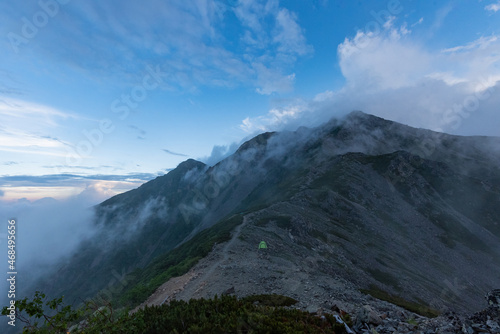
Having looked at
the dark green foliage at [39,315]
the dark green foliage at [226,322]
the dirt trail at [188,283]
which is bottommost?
the dirt trail at [188,283]

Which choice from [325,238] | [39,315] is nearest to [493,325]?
[39,315]

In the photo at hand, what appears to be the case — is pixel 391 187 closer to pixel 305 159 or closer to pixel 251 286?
pixel 305 159

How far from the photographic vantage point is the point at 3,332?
11488 centimetres

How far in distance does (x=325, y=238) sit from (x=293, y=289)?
36284 mm

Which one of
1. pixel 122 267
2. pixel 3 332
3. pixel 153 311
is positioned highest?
pixel 153 311

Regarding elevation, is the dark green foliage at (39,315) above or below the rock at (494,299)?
above

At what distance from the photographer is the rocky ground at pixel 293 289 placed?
1031cm

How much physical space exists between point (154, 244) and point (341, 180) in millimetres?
129089

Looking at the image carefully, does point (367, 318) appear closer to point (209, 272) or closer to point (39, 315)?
point (39, 315)

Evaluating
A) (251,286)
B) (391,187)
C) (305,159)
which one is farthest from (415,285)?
(305,159)

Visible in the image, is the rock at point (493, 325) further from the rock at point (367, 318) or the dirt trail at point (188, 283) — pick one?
the dirt trail at point (188, 283)

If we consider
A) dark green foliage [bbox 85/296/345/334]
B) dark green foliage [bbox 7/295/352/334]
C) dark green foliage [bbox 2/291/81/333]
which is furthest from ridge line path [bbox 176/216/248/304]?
dark green foliage [bbox 2/291/81/333]

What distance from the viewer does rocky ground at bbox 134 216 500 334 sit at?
10312 mm

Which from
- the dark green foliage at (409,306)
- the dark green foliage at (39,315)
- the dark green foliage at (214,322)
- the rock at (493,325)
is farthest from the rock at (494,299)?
the dark green foliage at (409,306)
